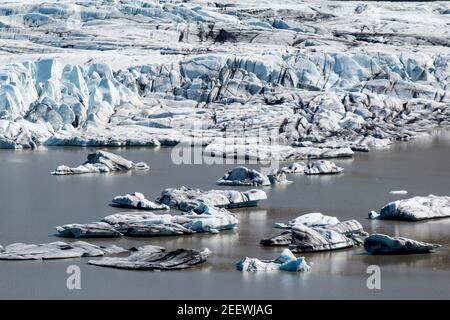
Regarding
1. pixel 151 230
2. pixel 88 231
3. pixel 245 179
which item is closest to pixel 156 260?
pixel 151 230

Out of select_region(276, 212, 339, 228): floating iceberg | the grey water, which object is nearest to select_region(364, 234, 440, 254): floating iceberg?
the grey water

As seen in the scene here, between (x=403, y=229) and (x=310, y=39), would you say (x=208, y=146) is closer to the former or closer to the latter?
(x=403, y=229)

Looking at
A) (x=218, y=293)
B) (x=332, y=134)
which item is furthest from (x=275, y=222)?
(x=332, y=134)

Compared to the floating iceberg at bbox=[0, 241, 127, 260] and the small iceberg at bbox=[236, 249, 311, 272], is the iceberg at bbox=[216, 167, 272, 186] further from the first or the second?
the small iceberg at bbox=[236, 249, 311, 272]

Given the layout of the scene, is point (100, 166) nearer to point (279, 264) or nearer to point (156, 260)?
point (156, 260)

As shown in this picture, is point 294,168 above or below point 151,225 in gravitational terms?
below

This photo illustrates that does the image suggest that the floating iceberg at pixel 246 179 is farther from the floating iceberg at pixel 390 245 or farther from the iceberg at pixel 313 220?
the floating iceberg at pixel 390 245

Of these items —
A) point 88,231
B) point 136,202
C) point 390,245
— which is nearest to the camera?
point 390,245
